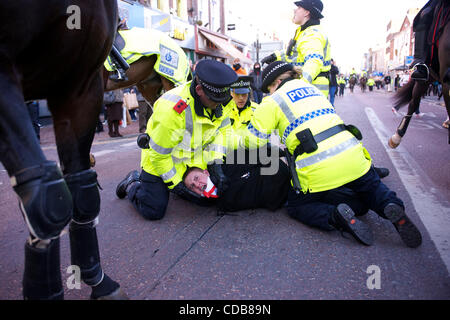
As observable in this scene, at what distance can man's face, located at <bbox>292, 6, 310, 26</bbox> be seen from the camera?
4.20 metres

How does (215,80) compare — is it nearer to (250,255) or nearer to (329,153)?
(329,153)

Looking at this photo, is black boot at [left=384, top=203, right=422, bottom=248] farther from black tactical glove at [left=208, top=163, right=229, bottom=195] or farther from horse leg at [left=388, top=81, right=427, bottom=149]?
horse leg at [left=388, top=81, right=427, bottom=149]

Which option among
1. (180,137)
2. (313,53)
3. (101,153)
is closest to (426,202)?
(313,53)

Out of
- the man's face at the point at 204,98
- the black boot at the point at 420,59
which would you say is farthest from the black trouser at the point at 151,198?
the black boot at the point at 420,59

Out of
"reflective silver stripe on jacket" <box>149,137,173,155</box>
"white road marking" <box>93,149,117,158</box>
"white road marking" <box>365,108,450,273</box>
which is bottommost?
"white road marking" <box>93,149,117,158</box>

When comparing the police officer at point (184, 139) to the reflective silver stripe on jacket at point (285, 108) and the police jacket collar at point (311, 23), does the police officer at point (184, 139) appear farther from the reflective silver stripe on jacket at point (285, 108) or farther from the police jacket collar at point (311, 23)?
the police jacket collar at point (311, 23)

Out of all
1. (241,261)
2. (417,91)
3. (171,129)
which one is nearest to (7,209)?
(171,129)

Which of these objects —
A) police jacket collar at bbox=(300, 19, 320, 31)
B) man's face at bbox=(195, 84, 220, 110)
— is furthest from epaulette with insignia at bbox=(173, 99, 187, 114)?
police jacket collar at bbox=(300, 19, 320, 31)

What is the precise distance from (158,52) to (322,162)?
89.8 inches

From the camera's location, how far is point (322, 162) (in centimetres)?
241

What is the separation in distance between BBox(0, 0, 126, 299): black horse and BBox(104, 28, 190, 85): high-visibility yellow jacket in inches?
84.1

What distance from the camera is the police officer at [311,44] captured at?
3978 millimetres

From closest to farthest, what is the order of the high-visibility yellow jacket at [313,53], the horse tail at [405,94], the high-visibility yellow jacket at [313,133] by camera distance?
the high-visibility yellow jacket at [313,133]
the high-visibility yellow jacket at [313,53]
the horse tail at [405,94]
